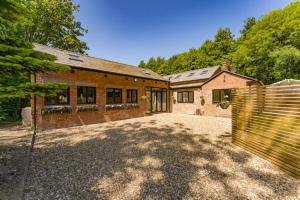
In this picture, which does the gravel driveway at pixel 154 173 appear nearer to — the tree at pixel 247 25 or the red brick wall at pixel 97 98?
the red brick wall at pixel 97 98

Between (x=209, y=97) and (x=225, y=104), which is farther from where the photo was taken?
(x=209, y=97)

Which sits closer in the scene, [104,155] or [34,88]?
[34,88]

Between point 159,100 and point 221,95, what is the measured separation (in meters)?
6.97

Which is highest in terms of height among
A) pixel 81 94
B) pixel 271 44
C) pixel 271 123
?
pixel 271 44

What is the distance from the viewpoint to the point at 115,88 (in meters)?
12.6

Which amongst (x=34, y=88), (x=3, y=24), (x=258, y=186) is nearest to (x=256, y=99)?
(x=258, y=186)

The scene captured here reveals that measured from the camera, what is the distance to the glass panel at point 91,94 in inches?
432

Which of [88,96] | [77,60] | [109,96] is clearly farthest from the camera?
[109,96]

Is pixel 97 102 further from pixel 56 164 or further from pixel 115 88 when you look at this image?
pixel 56 164

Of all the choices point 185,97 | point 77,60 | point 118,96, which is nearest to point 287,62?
point 185,97

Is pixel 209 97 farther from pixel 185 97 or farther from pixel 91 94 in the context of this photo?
pixel 91 94

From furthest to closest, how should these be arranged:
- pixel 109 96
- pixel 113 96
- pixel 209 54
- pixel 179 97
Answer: pixel 209 54 < pixel 179 97 < pixel 113 96 < pixel 109 96

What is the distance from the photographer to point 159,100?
1850cm

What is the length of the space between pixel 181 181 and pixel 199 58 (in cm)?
3343
